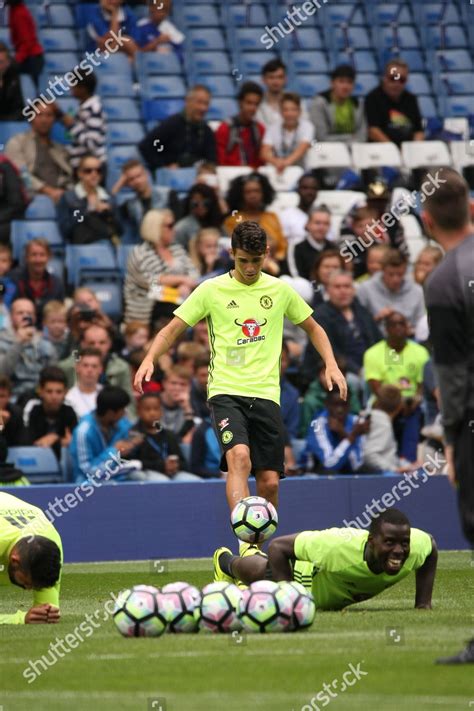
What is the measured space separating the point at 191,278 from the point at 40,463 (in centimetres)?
323

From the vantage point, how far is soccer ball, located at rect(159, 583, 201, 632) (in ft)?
28.0

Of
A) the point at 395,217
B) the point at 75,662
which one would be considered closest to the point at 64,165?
the point at 395,217

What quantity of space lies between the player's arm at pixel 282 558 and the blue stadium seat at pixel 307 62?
15.2 metres

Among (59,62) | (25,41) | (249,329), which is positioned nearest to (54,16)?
(59,62)

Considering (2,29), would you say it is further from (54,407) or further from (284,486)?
(284,486)

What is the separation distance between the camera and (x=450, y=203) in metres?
6.90

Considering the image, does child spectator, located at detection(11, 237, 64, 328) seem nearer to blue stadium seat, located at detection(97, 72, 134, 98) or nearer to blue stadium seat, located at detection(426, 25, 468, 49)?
blue stadium seat, located at detection(97, 72, 134, 98)

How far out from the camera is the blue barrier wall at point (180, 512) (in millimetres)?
15578

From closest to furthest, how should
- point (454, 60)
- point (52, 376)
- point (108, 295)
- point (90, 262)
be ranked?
point (52, 376) → point (108, 295) → point (90, 262) → point (454, 60)

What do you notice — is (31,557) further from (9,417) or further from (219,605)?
(9,417)

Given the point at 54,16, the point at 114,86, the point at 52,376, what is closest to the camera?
the point at 52,376

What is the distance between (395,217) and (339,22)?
18.4 ft

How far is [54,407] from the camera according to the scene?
1612 cm

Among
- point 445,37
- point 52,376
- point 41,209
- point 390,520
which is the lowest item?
point 390,520
